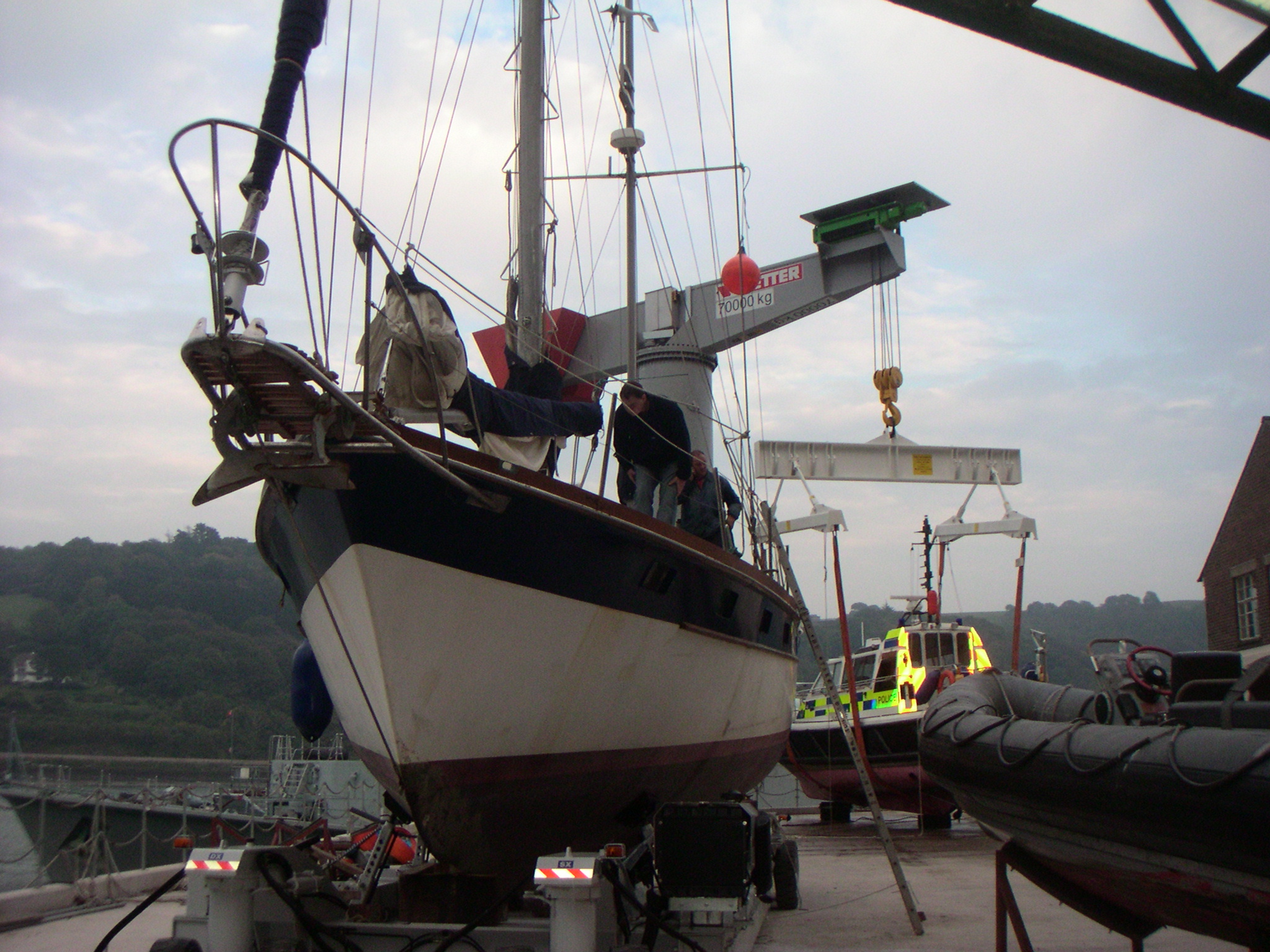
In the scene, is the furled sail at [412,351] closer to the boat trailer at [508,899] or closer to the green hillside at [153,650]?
the boat trailer at [508,899]

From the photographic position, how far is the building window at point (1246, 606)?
56.9ft

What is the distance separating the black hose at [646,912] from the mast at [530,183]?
3600 millimetres

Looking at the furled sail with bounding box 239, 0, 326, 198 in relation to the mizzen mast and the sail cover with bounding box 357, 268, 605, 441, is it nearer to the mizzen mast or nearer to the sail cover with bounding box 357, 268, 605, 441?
the sail cover with bounding box 357, 268, 605, 441

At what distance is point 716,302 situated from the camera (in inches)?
436

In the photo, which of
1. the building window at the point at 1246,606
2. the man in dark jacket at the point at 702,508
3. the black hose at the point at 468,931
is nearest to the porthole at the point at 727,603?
the man in dark jacket at the point at 702,508

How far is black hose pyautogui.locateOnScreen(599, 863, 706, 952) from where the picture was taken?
4008 millimetres

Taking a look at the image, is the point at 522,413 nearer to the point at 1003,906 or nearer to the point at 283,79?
the point at 283,79

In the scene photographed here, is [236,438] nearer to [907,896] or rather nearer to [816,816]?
[907,896]

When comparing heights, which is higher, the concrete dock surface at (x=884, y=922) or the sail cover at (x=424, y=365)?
the sail cover at (x=424, y=365)

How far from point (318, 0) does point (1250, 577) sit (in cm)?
1886

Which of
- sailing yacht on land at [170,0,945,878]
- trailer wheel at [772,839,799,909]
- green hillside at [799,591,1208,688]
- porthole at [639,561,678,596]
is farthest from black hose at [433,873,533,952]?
green hillside at [799,591,1208,688]

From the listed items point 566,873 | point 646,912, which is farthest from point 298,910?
point 646,912

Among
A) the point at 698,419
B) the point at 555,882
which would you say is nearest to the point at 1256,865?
the point at 555,882

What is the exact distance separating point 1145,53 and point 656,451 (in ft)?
14.0
